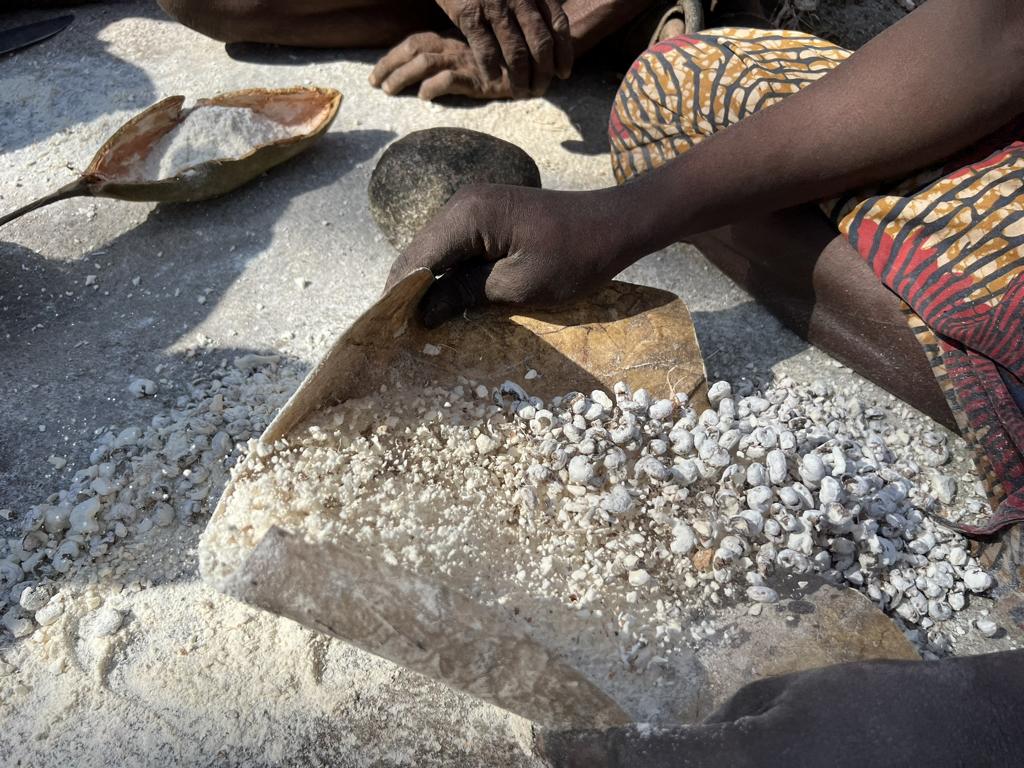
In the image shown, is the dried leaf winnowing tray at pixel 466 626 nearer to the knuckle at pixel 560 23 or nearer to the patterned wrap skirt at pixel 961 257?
the patterned wrap skirt at pixel 961 257

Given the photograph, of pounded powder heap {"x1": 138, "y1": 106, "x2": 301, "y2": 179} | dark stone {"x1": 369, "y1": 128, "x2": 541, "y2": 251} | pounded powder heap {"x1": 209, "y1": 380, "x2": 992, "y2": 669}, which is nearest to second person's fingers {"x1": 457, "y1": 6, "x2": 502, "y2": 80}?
dark stone {"x1": 369, "y1": 128, "x2": 541, "y2": 251}

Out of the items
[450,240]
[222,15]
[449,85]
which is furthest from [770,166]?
[222,15]

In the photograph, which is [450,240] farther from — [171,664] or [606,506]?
[171,664]

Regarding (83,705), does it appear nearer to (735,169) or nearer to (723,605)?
(723,605)

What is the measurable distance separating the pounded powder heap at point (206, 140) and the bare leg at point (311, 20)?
1.42 ft

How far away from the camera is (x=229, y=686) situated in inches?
50.1

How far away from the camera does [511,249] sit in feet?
4.89

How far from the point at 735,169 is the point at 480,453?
2.44ft

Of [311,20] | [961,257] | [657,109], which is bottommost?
[961,257]

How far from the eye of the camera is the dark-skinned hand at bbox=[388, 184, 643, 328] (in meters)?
1.47

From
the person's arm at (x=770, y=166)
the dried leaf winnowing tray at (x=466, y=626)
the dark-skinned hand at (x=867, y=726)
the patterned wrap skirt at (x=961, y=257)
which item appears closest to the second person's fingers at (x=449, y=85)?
the patterned wrap skirt at (x=961, y=257)

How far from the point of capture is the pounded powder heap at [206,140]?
2.18 meters

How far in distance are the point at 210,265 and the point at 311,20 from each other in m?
1.04

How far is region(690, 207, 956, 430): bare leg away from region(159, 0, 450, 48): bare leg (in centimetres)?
139
